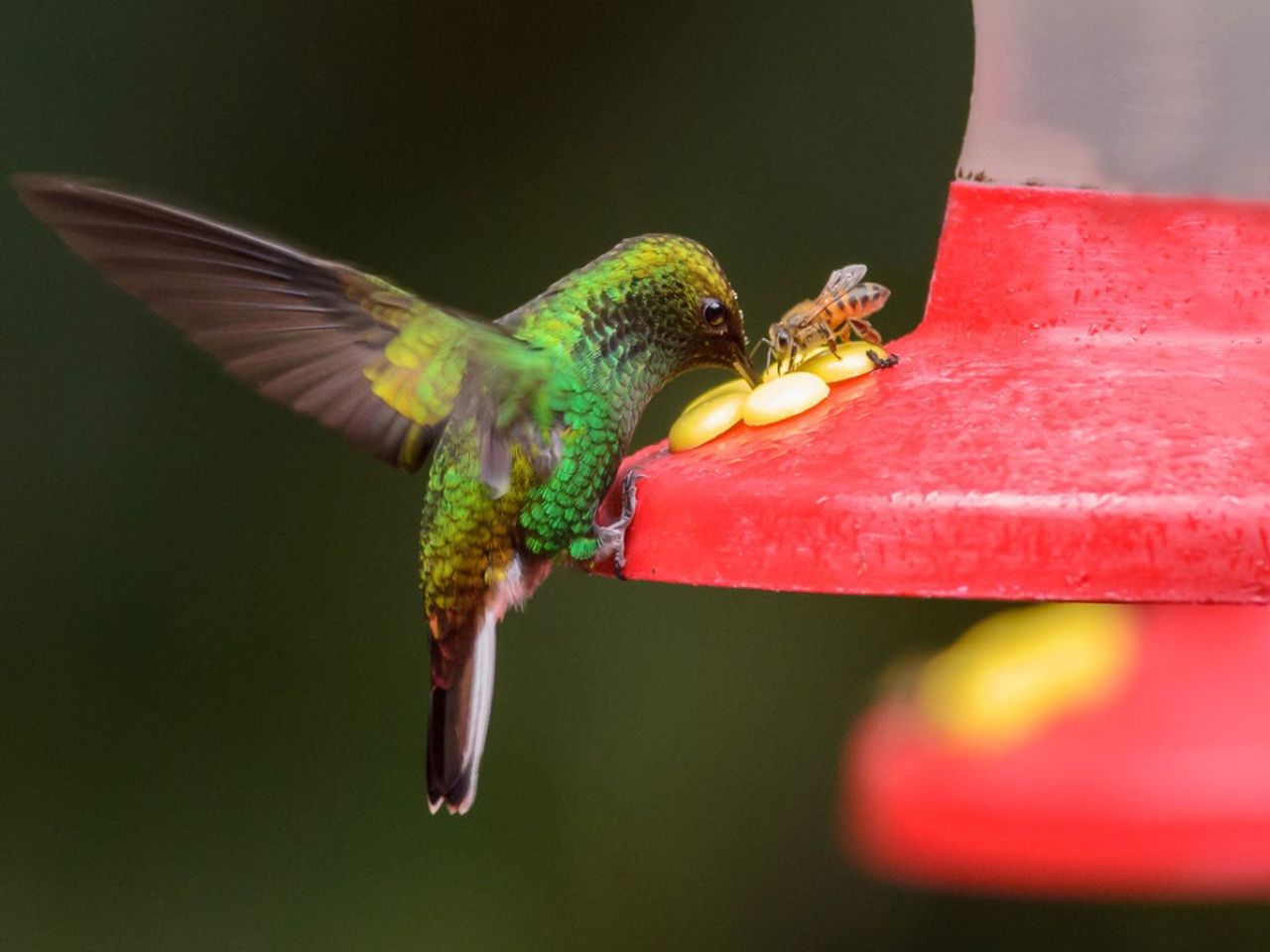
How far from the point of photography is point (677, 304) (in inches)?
77.5

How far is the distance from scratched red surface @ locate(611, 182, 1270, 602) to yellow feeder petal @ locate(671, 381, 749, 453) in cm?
2

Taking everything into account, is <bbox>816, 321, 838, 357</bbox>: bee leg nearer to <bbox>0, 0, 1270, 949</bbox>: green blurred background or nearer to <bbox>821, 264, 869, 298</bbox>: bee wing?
<bbox>821, 264, 869, 298</bbox>: bee wing

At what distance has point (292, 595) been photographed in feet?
13.7

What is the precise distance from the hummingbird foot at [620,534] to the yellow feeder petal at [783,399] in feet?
0.46

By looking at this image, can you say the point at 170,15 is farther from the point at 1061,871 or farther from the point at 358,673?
the point at 1061,871

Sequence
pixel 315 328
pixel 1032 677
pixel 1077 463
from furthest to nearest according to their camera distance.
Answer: pixel 1032 677, pixel 315 328, pixel 1077 463

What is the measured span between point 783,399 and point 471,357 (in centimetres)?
43

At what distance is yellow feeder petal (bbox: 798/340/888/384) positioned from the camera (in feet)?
6.04

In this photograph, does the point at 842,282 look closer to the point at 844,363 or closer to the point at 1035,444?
the point at 844,363

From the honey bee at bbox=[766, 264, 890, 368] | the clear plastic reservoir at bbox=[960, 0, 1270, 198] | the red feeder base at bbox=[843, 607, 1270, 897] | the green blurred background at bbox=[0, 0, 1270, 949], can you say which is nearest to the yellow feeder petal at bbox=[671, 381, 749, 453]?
the honey bee at bbox=[766, 264, 890, 368]

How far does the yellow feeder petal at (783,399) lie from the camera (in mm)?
1746

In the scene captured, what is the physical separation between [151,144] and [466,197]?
2.52ft

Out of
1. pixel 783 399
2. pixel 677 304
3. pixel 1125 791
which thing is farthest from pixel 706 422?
pixel 1125 791

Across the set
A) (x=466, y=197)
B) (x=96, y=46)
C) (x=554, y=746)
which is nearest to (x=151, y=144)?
(x=96, y=46)
